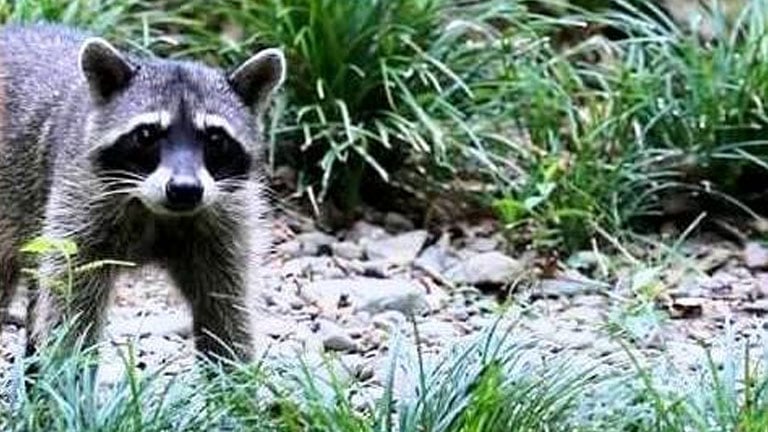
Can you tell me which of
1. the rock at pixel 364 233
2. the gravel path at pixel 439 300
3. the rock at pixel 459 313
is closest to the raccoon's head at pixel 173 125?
the gravel path at pixel 439 300

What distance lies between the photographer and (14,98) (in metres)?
6.96

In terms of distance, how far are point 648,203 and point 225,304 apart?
7.71ft

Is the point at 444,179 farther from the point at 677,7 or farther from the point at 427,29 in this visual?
the point at 677,7

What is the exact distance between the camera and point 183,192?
20.2ft

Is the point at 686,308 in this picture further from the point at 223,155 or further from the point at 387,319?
the point at 223,155

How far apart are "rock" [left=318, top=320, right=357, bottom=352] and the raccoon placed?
494 mm

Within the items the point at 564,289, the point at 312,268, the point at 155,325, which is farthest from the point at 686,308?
the point at 155,325

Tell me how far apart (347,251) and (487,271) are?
556 mm

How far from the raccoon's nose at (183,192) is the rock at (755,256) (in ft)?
8.91

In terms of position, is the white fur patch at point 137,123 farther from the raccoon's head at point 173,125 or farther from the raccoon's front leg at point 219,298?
the raccoon's front leg at point 219,298

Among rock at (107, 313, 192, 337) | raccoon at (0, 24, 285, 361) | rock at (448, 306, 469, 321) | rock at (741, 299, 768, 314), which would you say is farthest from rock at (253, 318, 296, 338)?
rock at (741, 299, 768, 314)

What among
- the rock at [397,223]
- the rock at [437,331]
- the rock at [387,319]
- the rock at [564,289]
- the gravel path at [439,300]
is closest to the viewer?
the gravel path at [439,300]

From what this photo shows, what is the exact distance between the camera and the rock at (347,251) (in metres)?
8.30

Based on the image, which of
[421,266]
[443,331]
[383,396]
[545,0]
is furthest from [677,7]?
[383,396]
